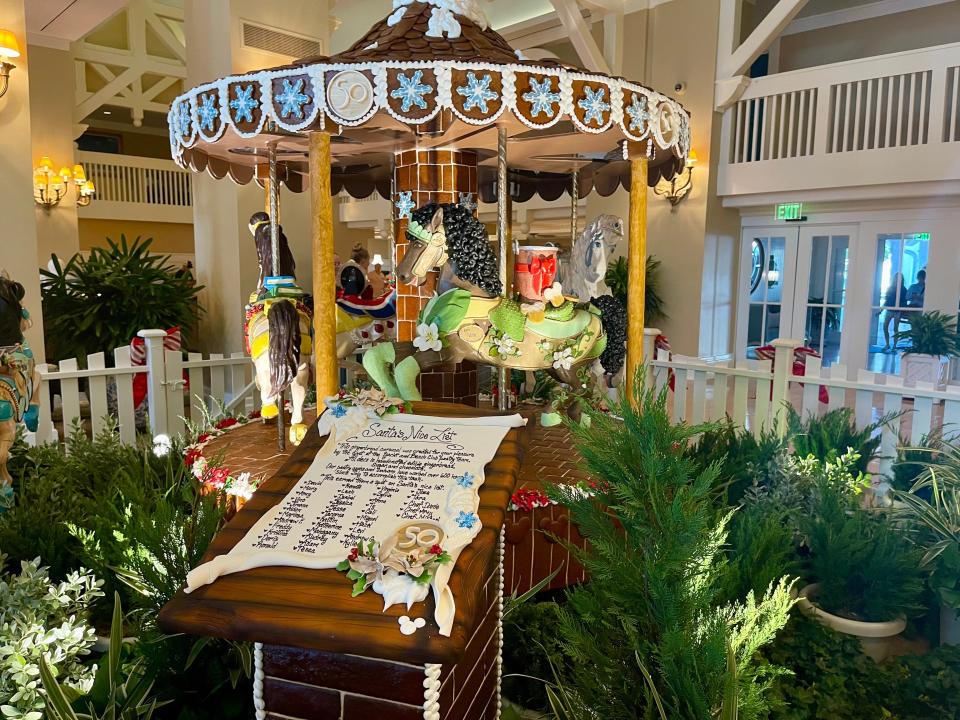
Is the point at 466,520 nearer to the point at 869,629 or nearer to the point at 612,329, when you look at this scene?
the point at 869,629

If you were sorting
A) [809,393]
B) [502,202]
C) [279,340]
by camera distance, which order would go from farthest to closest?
[809,393] → [502,202] → [279,340]

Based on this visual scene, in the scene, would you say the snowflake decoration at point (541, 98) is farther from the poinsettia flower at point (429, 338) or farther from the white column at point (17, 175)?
the white column at point (17, 175)

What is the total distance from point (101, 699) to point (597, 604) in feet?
4.86

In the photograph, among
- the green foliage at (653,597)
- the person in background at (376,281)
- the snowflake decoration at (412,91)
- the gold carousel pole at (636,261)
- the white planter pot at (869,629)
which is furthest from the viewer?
the person in background at (376,281)

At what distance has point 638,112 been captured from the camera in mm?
3475

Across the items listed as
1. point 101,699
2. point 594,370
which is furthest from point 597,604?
point 594,370

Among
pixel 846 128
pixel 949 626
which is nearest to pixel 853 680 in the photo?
pixel 949 626

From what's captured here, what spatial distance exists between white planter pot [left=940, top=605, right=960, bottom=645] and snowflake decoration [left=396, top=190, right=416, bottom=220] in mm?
3423

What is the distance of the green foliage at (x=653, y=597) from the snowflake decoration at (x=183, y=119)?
9.73 feet

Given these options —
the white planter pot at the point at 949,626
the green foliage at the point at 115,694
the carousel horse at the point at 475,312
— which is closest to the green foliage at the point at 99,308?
the carousel horse at the point at 475,312

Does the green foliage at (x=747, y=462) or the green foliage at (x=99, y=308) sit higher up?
the green foliage at (x=99, y=308)

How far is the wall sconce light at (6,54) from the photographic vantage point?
18.4 ft

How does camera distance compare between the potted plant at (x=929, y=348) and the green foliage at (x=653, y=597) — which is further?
the potted plant at (x=929, y=348)

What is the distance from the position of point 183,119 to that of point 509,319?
1.95m
